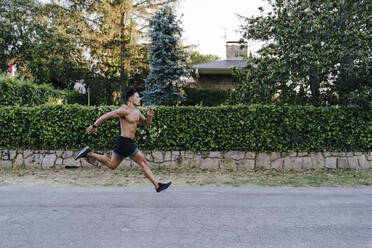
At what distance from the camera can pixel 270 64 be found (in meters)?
10.1

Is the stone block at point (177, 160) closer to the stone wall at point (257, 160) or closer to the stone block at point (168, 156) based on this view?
the stone wall at point (257, 160)

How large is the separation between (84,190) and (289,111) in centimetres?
663

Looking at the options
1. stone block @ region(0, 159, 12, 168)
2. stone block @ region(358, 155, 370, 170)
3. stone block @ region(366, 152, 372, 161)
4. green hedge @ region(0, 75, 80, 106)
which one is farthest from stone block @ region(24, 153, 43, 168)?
stone block @ region(366, 152, 372, 161)

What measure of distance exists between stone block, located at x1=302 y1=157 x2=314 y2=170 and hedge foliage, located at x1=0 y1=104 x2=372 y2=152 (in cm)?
33

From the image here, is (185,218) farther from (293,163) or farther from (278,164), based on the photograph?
(293,163)

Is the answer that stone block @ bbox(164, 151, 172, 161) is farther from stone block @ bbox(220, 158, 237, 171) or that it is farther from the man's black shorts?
the man's black shorts

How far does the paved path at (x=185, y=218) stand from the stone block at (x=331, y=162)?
300 cm

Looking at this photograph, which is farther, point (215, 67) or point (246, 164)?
point (215, 67)

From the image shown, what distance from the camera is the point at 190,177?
8.38 metres

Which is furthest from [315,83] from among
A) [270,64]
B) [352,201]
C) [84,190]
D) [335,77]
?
[84,190]

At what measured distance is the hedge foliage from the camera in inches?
369

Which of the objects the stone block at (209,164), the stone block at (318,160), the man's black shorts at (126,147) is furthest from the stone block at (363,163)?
the man's black shorts at (126,147)

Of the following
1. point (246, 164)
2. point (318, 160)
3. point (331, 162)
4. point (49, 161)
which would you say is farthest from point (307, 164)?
point (49, 161)

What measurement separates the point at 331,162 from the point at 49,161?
373 inches
